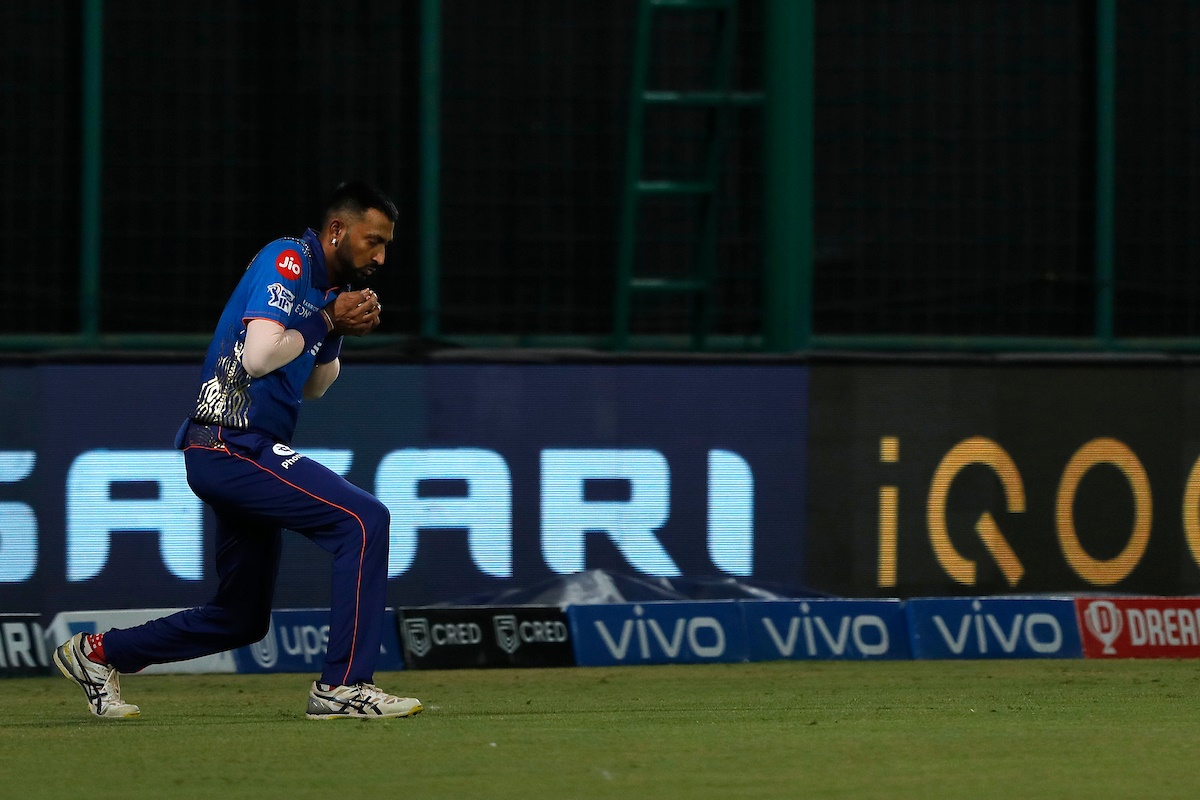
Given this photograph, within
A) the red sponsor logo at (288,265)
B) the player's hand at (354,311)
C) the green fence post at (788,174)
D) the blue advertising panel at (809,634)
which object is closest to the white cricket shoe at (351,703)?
the player's hand at (354,311)

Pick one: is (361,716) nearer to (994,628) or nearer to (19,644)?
(19,644)

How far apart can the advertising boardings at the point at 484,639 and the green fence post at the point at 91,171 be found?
9.43 feet

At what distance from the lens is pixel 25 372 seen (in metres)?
10.1

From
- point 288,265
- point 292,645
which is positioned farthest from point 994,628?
point 288,265

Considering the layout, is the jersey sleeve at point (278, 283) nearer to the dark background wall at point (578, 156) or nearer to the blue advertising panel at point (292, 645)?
the blue advertising panel at point (292, 645)

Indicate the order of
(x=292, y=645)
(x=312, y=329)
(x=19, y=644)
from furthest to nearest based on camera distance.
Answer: (x=292, y=645) → (x=19, y=644) → (x=312, y=329)

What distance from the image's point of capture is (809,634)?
32.8ft

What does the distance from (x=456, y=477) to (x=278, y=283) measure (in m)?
3.87

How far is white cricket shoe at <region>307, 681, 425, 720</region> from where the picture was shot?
6.77 metres

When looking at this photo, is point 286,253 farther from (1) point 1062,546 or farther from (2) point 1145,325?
Answer: (2) point 1145,325

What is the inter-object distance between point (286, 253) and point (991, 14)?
258 inches

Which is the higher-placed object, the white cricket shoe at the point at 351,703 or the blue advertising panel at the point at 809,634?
the white cricket shoe at the point at 351,703

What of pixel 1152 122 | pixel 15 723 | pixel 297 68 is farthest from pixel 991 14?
pixel 15 723

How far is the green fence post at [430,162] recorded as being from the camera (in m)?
11.3
